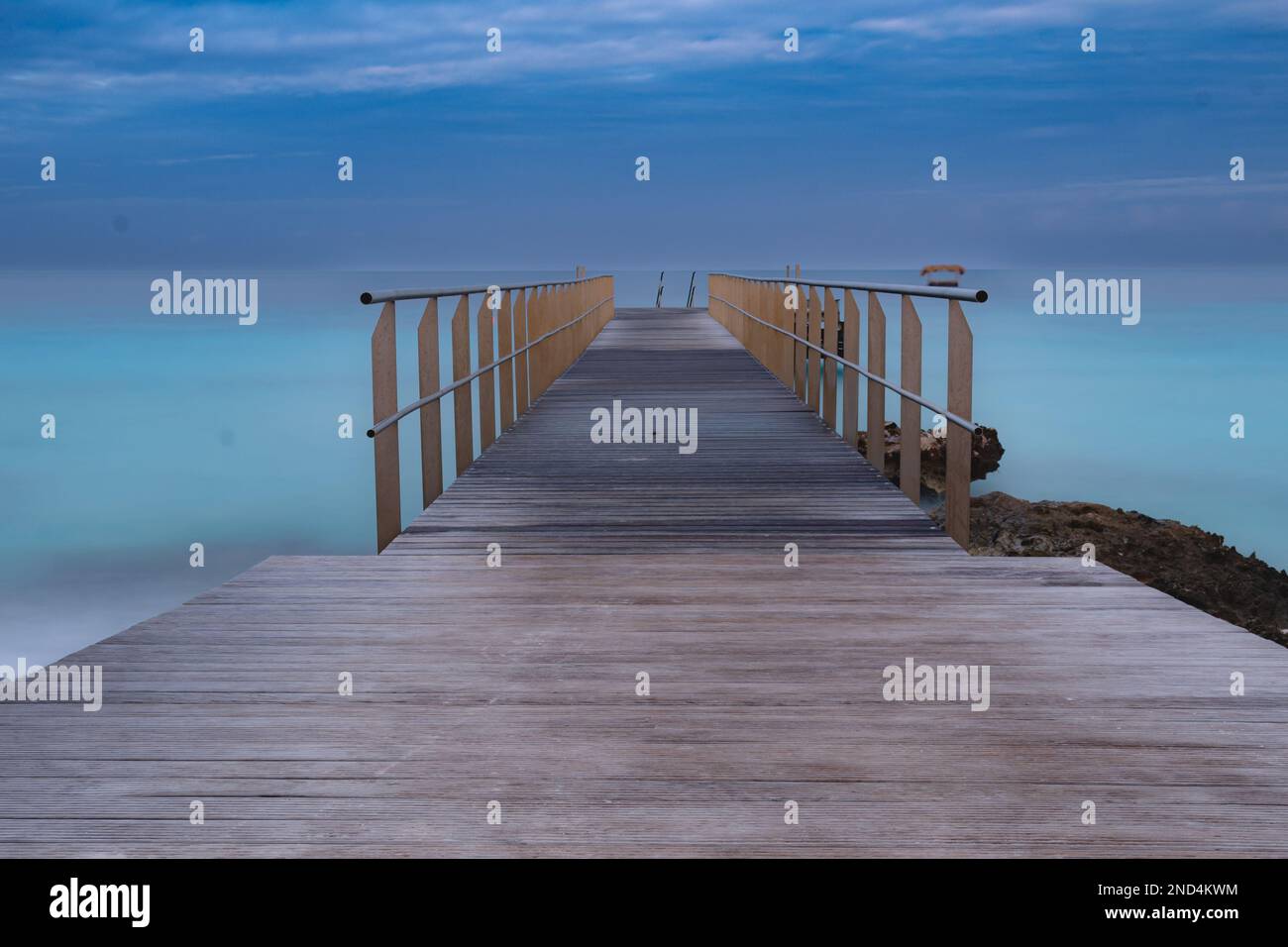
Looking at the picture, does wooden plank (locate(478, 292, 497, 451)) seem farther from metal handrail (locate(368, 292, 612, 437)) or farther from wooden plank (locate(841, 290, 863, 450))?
wooden plank (locate(841, 290, 863, 450))

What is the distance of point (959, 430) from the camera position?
224 inches

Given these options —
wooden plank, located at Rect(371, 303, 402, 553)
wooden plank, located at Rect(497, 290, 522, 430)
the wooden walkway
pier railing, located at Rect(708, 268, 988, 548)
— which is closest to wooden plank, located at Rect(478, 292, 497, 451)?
wooden plank, located at Rect(497, 290, 522, 430)

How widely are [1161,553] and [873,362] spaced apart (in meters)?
10.2

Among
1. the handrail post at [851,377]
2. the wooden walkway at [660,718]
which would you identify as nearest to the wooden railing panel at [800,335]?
the handrail post at [851,377]

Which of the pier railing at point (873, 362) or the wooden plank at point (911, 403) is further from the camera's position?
the wooden plank at point (911, 403)

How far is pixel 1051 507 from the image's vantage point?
1762 centimetres

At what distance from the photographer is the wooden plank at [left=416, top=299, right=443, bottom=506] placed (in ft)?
22.9

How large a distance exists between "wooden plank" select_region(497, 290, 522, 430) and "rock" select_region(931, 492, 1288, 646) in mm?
7552

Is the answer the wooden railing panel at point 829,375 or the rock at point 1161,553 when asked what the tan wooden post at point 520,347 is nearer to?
the wooden railing panel at point 829,375

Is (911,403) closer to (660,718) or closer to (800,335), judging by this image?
(660,718)

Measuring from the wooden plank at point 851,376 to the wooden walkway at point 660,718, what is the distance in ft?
11.4

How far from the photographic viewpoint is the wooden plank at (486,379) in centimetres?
924

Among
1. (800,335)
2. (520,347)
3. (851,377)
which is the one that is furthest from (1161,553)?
(520,347)
